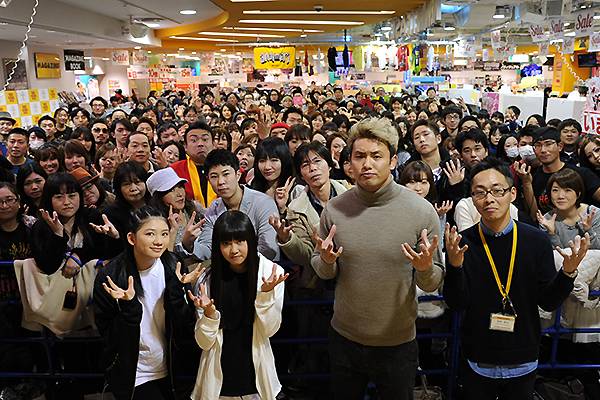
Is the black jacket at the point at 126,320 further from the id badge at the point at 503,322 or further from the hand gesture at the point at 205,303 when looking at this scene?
the id badge at the point at 503,322

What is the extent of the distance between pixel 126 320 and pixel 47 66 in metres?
12.6

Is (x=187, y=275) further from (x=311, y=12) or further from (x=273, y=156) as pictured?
(x=311, y=12)

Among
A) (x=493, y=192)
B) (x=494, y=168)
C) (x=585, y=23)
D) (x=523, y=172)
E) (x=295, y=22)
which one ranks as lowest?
(x=523, y=172)

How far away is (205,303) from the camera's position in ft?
8.74

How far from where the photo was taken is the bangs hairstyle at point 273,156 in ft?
14.0

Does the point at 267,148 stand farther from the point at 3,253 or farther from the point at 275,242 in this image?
the point at 3,253

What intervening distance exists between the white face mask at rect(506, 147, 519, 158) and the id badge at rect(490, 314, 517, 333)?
149 inches

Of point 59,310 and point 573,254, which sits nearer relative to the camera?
point 573,254

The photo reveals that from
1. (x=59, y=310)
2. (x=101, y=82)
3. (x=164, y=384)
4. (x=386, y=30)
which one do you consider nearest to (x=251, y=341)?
(x=164, y=384)

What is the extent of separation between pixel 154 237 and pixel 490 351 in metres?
1.80

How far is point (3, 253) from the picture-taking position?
3.55 meters

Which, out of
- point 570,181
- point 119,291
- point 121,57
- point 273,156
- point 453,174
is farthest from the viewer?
point 121,57

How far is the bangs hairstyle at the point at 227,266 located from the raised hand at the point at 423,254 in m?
0.85

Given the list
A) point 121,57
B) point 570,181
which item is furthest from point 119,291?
point 121,57
